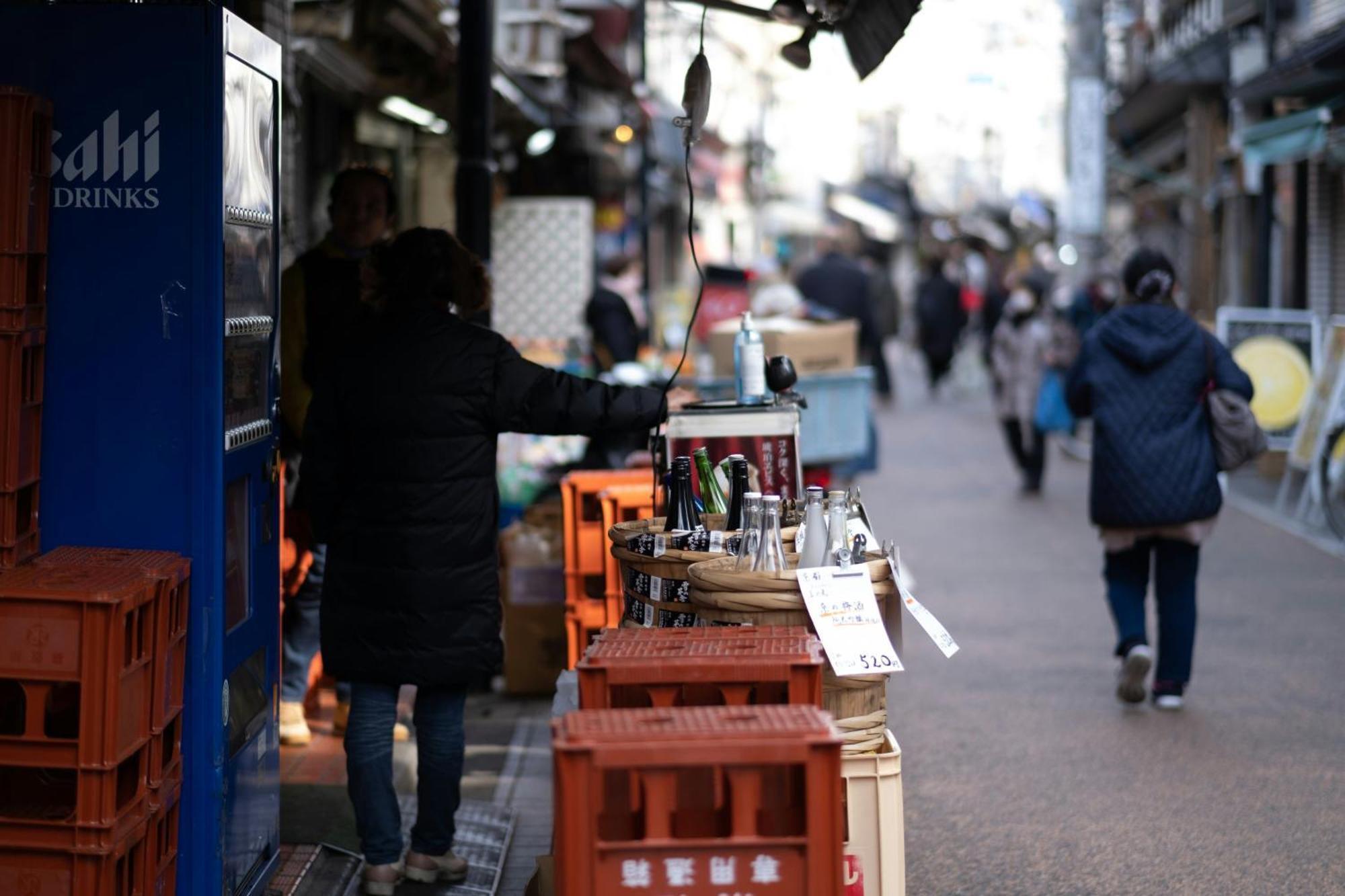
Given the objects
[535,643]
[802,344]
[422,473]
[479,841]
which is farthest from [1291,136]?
[422,473]

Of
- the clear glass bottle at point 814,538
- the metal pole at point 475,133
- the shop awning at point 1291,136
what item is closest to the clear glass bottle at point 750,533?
the clear glass bottle at point 814,538

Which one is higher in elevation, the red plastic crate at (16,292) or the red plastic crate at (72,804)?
the red plastic crate at (16,292)

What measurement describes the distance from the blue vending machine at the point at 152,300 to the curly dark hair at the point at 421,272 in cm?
78

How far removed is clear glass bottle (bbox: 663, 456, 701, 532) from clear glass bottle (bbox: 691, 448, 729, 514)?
0.36m

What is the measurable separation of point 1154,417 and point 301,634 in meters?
A: 3.65

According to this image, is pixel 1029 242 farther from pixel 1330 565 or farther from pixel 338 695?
pixel 338 695

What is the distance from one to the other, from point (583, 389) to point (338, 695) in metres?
2.87

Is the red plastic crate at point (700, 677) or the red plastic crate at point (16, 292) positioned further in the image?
the red plastic crate at point (16, 292)

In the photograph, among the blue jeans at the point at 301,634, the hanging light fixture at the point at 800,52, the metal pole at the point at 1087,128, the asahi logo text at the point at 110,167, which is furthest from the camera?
the metal pole at the point at 1087,128

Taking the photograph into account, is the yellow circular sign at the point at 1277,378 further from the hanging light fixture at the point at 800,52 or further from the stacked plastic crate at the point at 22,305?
the stacked plastic crate at the point at 22,305

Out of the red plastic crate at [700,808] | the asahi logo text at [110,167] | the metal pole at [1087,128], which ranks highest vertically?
the metal pole at [1087,128]

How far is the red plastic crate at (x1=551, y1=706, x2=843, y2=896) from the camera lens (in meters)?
3.44

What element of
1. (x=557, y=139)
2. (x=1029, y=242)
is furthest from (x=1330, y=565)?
(x=1029, y=242)

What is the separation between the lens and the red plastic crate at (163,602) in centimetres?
429
